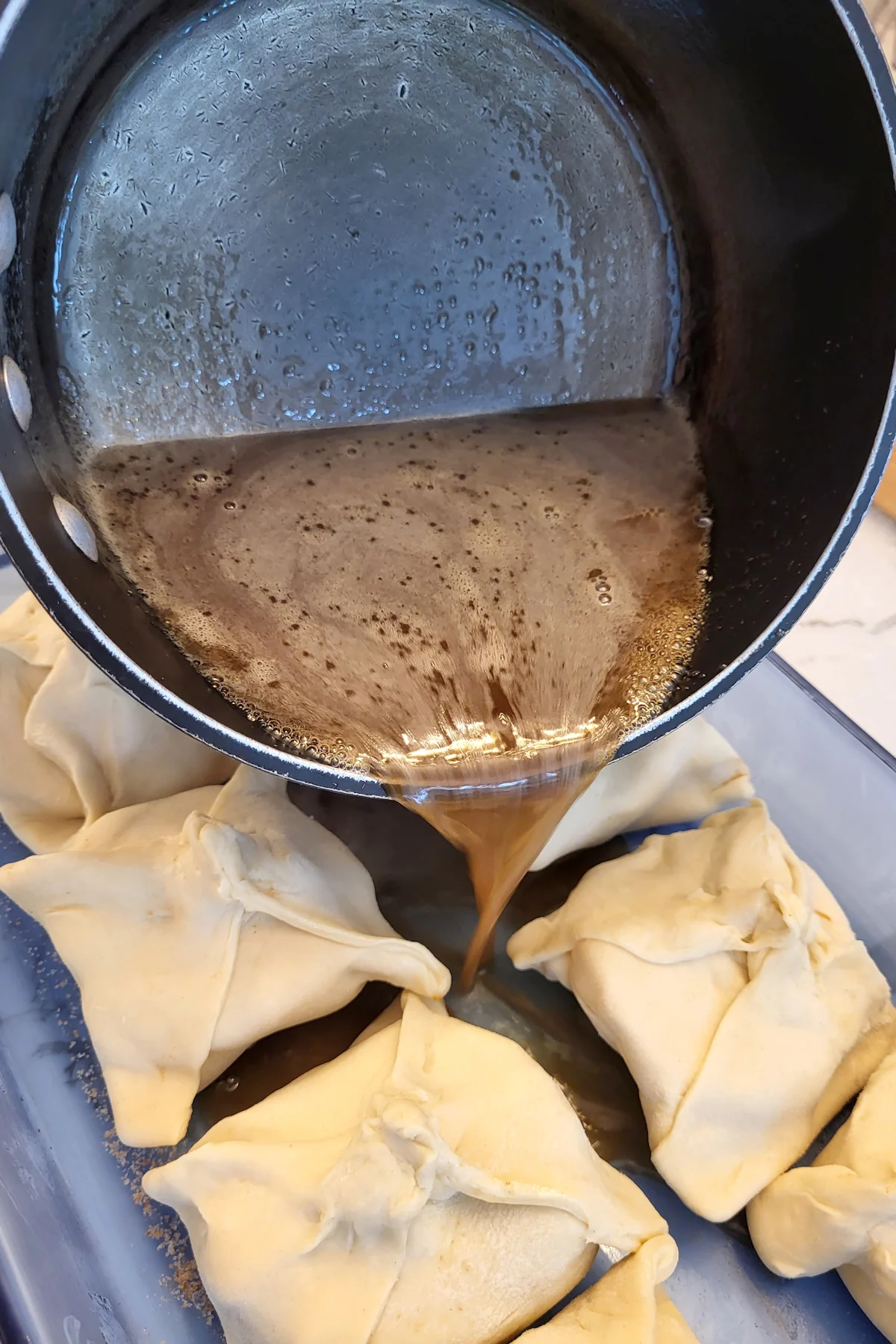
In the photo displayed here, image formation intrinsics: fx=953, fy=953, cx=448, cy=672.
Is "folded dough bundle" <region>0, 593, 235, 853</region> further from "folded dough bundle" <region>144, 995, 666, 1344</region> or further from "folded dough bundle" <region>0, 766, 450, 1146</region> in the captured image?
"folded dough bundle" <region>144, 995, 666, 1344</region>

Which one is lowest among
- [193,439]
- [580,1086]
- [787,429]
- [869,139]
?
[580,1086]

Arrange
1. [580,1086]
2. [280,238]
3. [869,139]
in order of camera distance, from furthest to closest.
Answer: [580,1086], [280,238], [869,139]

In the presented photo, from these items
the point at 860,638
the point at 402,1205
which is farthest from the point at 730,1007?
the point at 860,638

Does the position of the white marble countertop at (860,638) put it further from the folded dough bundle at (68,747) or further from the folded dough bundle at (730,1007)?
the folded dough bundle at (68,747)

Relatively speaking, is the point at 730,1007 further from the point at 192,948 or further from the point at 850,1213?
the point at 192,948

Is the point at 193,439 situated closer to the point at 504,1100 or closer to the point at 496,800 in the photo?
the point at 496,800

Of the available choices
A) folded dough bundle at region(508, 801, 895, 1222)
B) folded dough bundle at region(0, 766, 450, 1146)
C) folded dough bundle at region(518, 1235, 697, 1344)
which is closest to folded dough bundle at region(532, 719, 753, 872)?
folded dough bundle at region(508, 801, 895, 1222)

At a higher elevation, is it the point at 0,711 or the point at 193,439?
the point at 193,439

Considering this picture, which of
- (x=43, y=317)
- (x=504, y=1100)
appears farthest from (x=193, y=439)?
(x=504, y=1100)
